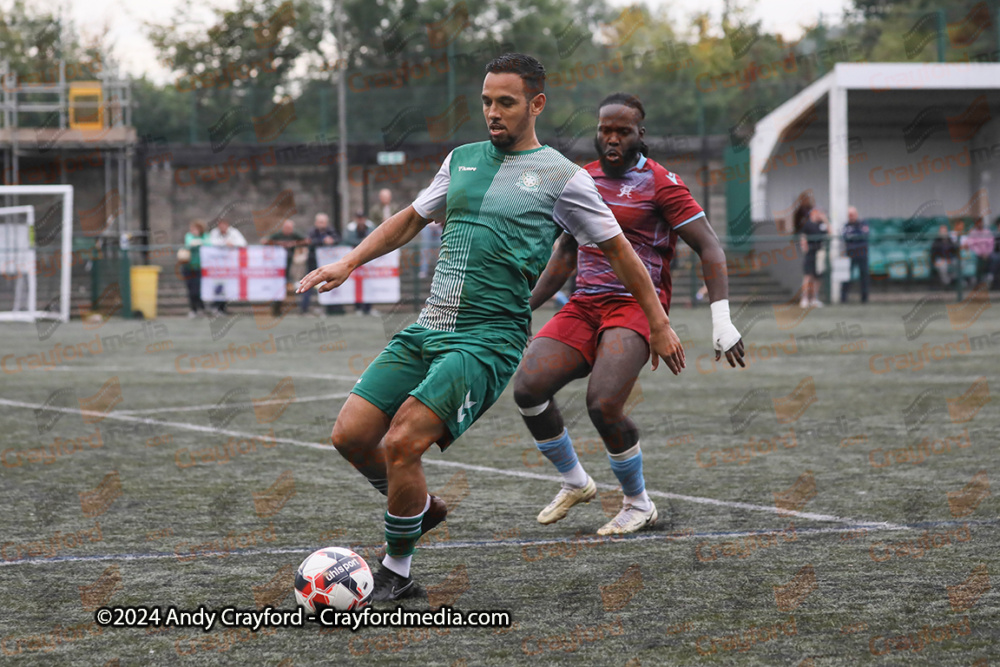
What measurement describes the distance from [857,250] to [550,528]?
2139cm

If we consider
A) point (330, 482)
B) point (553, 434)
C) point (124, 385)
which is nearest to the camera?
A: point (553, 434)

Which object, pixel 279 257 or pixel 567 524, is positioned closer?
pixel 567 524

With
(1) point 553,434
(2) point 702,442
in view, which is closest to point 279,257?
(2) point 702,442

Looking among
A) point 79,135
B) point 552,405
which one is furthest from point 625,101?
point 79,135

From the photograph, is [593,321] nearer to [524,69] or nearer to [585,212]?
[585,212]

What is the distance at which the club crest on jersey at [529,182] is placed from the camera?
4586 mm

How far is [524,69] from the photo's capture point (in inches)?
→ 178

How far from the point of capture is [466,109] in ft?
114

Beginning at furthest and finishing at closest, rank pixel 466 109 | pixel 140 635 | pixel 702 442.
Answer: pixel 466 109, pixel 702 442, pixel 140 635

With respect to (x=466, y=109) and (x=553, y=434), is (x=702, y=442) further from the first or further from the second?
(x=466, y=109)

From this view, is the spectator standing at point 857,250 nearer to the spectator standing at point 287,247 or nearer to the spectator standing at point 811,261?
the spectator standing at point 811,261

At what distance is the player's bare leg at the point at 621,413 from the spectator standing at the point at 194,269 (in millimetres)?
19497

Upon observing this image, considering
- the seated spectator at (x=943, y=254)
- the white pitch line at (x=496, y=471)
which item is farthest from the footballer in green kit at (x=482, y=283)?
the seated spectator at (x=943, y=254)

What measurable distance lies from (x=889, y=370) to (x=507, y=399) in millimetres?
4434
